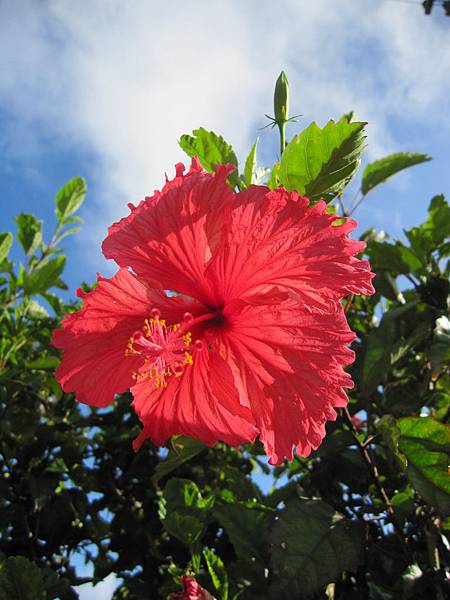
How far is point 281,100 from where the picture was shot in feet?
4.89

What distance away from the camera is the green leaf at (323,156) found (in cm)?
129

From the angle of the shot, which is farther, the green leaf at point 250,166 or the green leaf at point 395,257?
the green leaf at point 395,257

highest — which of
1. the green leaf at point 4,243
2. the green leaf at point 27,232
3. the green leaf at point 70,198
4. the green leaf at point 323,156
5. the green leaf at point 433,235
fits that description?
the green leaf at point 70,198

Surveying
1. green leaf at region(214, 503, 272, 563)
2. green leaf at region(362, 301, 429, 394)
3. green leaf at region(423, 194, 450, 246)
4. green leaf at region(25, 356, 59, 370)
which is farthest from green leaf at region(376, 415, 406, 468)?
green leaf at region(25, 356, 59, 370)

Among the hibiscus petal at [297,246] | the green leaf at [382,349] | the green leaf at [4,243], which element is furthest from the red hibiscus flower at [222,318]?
the green leaf at [4,243]

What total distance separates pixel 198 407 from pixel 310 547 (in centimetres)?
50

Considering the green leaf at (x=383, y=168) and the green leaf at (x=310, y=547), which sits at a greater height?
the green leaf at (x=383, y=168)

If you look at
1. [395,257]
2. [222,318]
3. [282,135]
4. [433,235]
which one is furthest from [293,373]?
[433,235]

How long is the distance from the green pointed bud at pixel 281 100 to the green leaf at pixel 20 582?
4.58ft

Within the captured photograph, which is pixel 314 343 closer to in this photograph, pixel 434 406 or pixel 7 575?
pixel 7 575

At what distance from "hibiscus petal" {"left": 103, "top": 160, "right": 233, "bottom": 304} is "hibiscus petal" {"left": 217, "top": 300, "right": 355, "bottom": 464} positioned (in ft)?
0.63

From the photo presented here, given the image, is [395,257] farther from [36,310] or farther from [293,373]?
[36,310]

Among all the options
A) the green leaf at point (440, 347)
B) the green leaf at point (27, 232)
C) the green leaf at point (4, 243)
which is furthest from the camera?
the green leaf at point (27, 232)

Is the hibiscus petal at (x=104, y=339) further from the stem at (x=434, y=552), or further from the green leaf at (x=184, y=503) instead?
the stem at (x=434, y=552)
